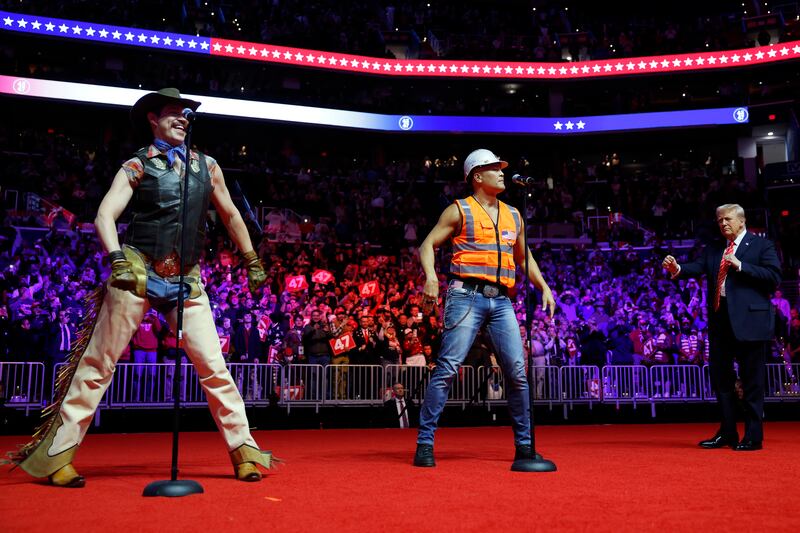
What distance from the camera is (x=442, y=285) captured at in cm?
1916

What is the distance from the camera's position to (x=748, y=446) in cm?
722

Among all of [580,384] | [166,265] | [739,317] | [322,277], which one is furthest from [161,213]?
[322,277]

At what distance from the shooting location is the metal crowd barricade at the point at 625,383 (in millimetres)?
14031

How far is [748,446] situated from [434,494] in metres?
4.04

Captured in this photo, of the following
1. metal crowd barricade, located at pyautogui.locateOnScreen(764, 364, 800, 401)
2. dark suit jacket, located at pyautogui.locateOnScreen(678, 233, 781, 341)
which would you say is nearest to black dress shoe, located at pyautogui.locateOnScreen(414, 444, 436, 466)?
dark suit jacket, located at pyautogui.locateOnScreen(678, 233, 781, 341)

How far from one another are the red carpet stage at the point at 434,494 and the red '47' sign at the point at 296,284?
9740 mm

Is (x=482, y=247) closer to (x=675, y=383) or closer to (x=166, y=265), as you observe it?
(x=166, y=265)

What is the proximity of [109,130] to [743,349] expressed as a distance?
88.5 ft

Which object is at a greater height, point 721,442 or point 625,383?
point 625,383

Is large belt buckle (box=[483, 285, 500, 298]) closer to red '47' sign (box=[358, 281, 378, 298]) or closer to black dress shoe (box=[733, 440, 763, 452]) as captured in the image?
black dress shoe (box=[733, 440, 763, 452])

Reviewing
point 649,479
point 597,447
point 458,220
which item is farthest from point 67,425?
point 597,447

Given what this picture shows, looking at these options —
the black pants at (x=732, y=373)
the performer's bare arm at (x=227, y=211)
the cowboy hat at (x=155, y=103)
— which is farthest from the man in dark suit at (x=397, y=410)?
the cowboy hat at (x=155, y=103)

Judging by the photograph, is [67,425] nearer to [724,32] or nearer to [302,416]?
[302,416]

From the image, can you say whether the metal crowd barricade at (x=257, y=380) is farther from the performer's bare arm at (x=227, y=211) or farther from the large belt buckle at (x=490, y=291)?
the performer's bare arm at (x=227, y=211)
